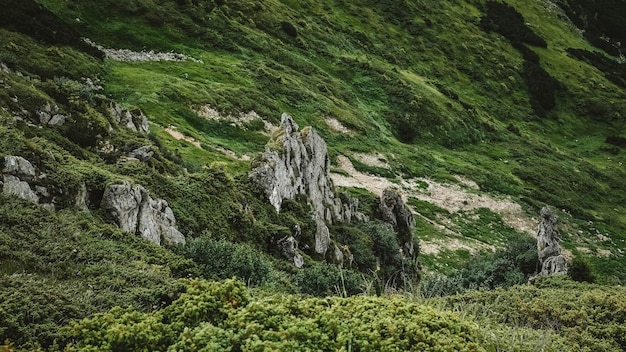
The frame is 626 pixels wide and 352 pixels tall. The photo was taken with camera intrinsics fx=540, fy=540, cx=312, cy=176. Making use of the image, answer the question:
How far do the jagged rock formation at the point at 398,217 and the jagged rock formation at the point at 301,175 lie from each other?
8.16 ft

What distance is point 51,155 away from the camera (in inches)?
575

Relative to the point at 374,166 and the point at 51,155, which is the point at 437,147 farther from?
the point at 51,155

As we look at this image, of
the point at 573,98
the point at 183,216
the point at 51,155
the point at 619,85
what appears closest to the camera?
the point at 51,155

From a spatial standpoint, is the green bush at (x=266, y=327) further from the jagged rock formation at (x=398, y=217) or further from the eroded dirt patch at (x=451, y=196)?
the eroded dirt patch at (x=451, y=196)

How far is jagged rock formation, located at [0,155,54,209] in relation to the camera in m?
12.3

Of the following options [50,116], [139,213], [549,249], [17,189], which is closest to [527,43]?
[549,249]

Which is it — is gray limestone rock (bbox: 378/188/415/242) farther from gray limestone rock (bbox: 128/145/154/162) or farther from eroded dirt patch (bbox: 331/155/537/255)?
gray limestone rock (bbox: 128/145/154/162)

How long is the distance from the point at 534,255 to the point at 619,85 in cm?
8580

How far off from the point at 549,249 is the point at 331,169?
69.3 feet

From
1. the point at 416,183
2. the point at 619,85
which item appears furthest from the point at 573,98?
the point at 416,183

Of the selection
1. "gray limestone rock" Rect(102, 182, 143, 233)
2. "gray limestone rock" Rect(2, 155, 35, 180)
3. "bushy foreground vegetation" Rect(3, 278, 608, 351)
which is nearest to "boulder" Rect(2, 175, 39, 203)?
"gray limestone rock" Rect(2, 155, 35, 180)

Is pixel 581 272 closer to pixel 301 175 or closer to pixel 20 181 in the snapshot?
pixel 301 175

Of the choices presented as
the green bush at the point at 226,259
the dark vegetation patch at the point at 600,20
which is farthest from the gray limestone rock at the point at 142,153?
the dark vegetation patch at the point at 600,20

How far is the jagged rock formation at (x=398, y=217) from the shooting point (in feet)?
111
